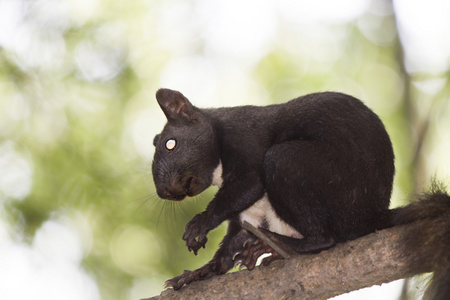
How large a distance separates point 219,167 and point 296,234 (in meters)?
1.09

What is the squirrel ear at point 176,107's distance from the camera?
19.7ft

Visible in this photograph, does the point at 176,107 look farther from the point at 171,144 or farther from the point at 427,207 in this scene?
the point at 427,207

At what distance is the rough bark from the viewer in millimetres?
4340

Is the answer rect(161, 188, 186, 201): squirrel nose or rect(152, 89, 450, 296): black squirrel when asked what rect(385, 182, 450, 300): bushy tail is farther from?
rect(161, 188, 186, 201): squirrel nose

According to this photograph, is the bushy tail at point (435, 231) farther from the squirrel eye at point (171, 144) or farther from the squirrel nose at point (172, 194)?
the squirrel eye at point (171, 144)

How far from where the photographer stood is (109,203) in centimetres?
898

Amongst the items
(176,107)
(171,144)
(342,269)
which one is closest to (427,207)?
(342,269)

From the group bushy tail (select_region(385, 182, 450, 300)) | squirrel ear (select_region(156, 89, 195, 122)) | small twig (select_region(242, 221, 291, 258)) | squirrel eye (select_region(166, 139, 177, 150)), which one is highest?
squirrel ear (select_region(156, 89, 195, 122))

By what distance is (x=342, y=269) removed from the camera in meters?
4.72

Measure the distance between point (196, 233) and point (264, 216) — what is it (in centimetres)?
107

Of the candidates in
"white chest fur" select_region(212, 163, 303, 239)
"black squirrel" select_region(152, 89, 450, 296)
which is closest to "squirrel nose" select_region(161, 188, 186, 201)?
"black squirrel" select_region(152, 89, 450, 296)

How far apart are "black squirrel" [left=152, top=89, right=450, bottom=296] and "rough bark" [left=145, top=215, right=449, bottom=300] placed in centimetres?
13

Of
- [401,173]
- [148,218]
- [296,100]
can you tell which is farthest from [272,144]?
[148,218]

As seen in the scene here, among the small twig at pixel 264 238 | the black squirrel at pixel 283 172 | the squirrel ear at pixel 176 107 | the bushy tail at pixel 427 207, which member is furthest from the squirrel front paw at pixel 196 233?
the bushy tail at pixel 427 207
